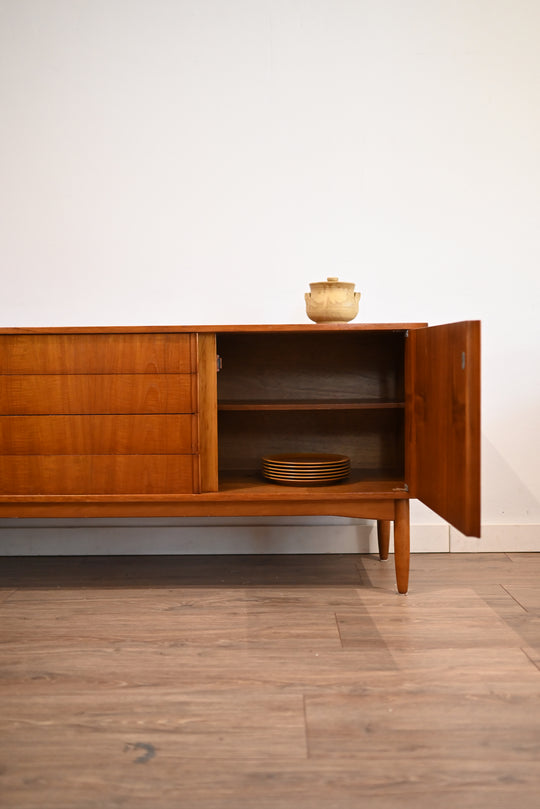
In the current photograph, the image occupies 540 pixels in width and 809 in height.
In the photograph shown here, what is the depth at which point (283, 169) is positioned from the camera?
2.36m

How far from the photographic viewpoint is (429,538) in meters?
2.42

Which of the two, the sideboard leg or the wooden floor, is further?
the sideboard leg

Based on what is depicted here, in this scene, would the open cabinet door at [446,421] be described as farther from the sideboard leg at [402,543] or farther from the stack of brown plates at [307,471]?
the stack of brown plates at [307,471]

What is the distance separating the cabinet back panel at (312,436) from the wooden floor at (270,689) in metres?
0.38

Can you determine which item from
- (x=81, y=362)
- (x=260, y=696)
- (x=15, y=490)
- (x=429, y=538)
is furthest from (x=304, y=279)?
(x=260, y=696)

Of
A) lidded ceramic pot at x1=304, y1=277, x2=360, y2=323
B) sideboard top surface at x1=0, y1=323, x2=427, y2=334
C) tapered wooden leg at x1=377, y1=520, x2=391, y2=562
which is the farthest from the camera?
tapered wooden leg at x1=377, y1=520, x2=391, y2=562

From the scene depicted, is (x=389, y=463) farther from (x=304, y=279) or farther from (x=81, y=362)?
(x=81, y=362)

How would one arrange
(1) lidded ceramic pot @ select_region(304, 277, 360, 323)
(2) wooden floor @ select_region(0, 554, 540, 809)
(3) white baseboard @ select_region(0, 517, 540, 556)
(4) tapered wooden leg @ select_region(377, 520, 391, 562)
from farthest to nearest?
(3) white baseboard @ select_region(0, 517, 540, 556) → (4) tapered wooden leg @ select_region(377, 520, 391, 562) → (1) lidded ceramic pot @ select_region(304, 277, 360, 323) → (2) wooden floor @ select_region(0, 554, 540, 809)

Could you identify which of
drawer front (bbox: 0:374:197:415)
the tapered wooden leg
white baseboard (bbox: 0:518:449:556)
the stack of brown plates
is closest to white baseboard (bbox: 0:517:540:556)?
white baseboard (bbox: 0:518:449:556)

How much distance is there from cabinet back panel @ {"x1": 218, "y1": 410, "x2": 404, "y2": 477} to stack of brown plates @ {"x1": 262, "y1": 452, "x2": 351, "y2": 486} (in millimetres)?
272

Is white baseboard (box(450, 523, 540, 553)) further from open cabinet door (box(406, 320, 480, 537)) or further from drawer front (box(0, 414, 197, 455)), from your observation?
drawer front (box(0, 414, 197, 455))

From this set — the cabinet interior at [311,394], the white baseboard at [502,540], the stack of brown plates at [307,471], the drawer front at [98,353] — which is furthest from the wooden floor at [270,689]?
the drawer front at [98,353]

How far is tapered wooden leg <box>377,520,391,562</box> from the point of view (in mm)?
2303

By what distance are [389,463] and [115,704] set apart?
4.24 feet
